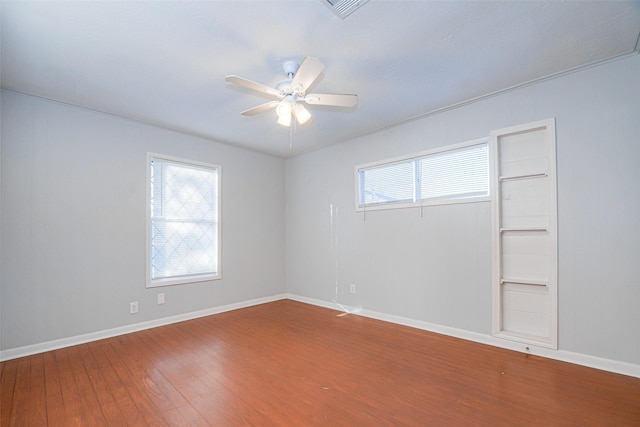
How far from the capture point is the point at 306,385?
230 cm

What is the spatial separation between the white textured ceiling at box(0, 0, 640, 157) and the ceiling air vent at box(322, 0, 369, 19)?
6 centimetres

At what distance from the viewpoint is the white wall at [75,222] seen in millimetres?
2846

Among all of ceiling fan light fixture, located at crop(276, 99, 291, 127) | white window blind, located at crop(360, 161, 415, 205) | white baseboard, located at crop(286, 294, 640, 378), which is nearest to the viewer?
white baseboard, located at crop(286, 294, 640, 378)

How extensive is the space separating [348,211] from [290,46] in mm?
2669

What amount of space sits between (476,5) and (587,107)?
5.26 feet

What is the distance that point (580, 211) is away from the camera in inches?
102

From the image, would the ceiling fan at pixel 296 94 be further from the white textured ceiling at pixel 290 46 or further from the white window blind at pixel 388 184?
the white window blind at pixel 388 184

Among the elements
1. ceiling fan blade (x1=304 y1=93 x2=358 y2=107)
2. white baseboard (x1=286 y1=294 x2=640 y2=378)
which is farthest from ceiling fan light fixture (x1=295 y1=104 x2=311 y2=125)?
white baseboard (x1=286 y1=294 x2=640 y2=378)

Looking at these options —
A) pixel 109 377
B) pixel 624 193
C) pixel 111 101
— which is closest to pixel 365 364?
pixel 109 377

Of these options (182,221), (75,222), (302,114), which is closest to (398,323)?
(302,114)

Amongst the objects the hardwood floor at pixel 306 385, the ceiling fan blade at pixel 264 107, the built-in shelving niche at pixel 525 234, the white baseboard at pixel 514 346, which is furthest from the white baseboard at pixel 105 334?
the built-in shelving niche at pixel 525 234

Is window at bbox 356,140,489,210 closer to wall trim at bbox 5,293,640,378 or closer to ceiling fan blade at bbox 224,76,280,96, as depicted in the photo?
wall trim at bbox 5,293,640,378

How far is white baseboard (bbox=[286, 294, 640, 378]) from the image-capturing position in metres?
2.38

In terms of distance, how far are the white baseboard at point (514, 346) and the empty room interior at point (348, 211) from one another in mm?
20
